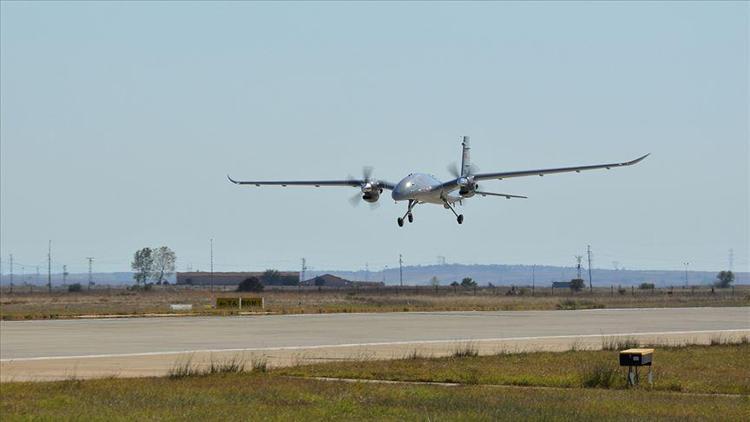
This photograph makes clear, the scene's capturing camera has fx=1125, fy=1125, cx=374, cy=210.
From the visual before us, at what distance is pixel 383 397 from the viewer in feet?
93.8

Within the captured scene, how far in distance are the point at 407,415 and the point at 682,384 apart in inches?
415

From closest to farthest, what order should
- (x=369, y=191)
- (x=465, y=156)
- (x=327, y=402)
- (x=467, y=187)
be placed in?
(x=327, y=402), (x=467, y=187), (x=369, y=191), (x=465, y=156)

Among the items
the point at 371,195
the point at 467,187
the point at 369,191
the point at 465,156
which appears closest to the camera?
the point at 467,187

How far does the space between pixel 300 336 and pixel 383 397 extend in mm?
25735

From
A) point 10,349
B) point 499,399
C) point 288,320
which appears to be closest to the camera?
point 499,399

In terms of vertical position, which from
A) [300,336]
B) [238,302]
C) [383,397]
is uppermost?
[238,302]

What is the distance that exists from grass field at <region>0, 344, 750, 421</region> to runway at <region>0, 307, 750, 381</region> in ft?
13.8

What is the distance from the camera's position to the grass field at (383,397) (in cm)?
2519

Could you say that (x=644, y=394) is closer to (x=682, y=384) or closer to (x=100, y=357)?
(x=682, y=384)

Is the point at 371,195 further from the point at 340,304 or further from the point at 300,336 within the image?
the point at 340,304

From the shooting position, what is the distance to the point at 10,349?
45375mm

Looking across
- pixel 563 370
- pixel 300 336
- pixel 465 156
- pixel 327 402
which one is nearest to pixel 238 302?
pixel 465 156

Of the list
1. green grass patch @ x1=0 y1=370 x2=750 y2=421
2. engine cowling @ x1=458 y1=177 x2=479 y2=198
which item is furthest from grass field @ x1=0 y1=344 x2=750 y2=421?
engine cowling @ x1=458 y1=177 x2=479 y2=198

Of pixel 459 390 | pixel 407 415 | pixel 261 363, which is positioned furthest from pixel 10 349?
pixel 407 415
